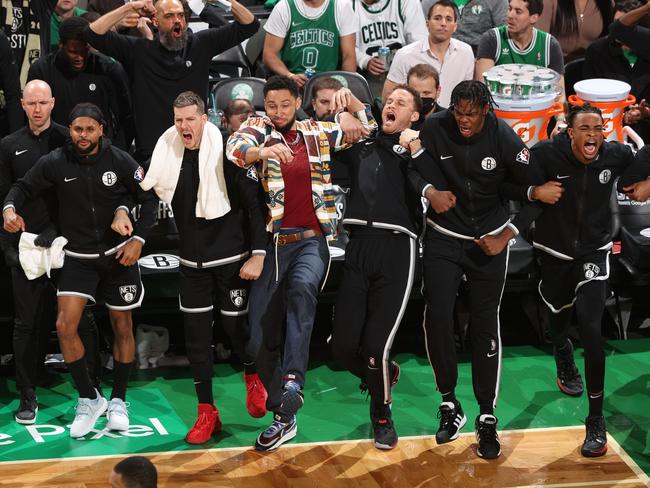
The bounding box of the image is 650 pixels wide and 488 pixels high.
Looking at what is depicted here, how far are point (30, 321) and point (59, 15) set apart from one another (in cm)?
278

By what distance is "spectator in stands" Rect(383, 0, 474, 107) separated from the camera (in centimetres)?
1009

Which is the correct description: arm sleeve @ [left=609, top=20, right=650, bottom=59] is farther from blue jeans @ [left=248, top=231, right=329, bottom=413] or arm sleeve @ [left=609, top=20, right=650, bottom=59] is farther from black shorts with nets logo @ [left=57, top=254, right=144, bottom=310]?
black shorts with nets logo @ [left=57, top=254, right=144, bottom=310]

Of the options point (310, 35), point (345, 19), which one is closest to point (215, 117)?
point (310, 35)

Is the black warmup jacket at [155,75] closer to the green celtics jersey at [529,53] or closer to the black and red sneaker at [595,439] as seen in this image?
the green celtics jersey at [529,53]

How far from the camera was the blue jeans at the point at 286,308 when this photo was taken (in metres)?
7.43

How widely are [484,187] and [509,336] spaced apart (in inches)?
95.3

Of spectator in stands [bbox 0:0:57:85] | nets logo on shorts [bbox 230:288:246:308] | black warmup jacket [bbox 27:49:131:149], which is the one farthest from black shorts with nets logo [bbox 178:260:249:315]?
spectator in stands [bbox 0:0:57:85]

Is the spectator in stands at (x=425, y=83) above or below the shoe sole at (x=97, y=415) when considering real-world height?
above

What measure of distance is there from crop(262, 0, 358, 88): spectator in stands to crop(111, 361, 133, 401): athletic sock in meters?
3.11

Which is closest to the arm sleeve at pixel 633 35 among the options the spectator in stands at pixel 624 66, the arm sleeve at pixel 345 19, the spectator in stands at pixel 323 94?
the spectator in stands at pixel 624 66

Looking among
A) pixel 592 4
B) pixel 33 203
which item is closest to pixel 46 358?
pixel 33 203

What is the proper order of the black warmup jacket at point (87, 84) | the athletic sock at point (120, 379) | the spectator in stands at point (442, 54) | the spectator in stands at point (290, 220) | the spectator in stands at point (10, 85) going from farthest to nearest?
1. the spectator in stands at point (442, 54)
2. the black warmup jacket at point (87, 84)
3. the spectator in stands at point (10, 85)
4. the athletic sock at point (120, 379)
5. the spectator in stands at point (290, 220)

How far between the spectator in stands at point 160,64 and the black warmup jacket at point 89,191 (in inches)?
57.1

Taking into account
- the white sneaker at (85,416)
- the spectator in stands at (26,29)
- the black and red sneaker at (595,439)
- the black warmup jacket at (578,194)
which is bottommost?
the black and red sneaker at (595,439)
